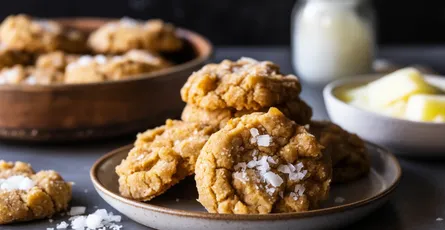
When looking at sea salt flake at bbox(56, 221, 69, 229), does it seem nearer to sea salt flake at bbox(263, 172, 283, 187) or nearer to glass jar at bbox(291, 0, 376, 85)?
sea salt flake at bbox(263, 172, 283, 187)

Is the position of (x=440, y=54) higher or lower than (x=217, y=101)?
lower

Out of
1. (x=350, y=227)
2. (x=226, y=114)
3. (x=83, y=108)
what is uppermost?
(x=226, y=114)

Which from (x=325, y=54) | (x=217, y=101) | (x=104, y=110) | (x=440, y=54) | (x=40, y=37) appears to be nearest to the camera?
(x=217, y=101)

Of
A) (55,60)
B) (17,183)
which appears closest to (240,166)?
(17,183)

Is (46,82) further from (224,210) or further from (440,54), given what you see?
(440,54)

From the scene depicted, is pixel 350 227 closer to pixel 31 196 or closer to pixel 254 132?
pixel 254 132

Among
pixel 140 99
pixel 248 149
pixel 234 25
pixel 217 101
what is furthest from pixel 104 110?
pixel 234 25
